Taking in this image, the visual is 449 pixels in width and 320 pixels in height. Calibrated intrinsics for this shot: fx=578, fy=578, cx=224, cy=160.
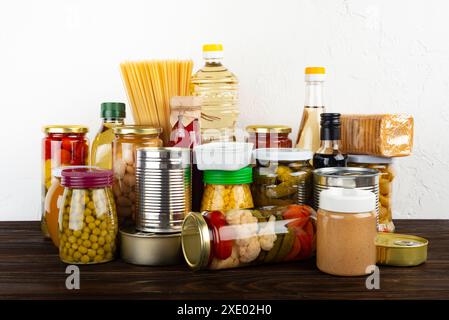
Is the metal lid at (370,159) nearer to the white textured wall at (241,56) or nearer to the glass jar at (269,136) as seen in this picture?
the glass jar at (269,136)

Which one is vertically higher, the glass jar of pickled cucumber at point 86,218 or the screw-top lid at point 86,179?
the screw-top lid at point 86,179

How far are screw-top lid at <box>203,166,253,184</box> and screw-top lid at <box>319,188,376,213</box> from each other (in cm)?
16

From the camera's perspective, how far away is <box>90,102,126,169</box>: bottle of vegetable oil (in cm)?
115

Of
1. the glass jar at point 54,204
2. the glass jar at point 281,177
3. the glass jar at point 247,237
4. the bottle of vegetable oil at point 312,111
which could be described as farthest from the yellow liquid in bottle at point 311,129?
the glass jar at point 54,204

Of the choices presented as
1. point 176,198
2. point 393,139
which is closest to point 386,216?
point 393,139

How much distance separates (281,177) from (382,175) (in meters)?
0.22

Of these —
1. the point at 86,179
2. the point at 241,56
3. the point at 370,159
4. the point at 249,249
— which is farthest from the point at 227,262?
the point at 241,56

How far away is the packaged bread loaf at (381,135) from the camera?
3.51 ft

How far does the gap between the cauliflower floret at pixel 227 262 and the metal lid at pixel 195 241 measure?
16 mm

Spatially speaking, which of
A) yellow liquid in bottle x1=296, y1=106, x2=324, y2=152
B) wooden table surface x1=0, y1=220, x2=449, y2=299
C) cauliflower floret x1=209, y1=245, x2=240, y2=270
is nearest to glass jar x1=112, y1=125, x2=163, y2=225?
wooden table surface x1=0, y1=220, x2=449, y2=299

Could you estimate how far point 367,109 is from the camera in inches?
53.6

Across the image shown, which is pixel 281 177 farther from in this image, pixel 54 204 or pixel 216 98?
pixel 54 204

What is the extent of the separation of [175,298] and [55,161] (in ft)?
1.54

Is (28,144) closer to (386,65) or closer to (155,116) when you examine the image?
(155,116)
